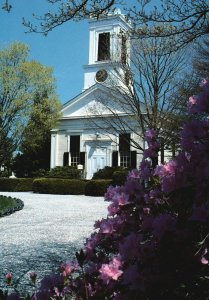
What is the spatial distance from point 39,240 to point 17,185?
17808mm

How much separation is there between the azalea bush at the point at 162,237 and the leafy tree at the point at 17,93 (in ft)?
85.3

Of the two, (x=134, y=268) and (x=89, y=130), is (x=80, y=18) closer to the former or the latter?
(x=134, y=268)

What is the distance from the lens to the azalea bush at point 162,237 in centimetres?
140

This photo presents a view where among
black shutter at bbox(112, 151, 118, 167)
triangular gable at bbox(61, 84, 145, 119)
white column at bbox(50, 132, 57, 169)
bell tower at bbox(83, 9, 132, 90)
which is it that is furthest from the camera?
bell tower at bbox(83, 9, 132, 90)

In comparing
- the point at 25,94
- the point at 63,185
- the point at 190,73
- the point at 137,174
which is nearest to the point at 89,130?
the point at 25,94

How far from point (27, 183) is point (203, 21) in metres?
20.0

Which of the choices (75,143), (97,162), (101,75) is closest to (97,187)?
(97,162)

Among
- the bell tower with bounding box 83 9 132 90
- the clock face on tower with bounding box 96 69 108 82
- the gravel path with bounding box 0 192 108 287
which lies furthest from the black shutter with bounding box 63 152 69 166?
the gravel path with bounding box 0 192 108 287

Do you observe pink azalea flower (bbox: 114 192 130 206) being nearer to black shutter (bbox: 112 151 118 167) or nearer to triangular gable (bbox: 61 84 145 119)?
black shutter (bbox: 112 151 118 167)

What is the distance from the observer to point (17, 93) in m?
27.3

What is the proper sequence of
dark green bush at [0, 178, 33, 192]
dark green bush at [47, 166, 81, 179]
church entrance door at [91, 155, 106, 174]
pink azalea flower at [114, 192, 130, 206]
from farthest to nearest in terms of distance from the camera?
church entrance door at [91, 155, 106, 174], dark green bush at [47, 166, 81, 179], dark green bush at [0, 178, 33, 192], pink azalea flower at [114, 192, 130, 206]

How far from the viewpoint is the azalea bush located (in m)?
1.40

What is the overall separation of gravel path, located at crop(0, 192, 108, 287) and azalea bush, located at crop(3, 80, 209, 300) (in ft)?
7.75

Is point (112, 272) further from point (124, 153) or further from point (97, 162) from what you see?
point (97, 162)
